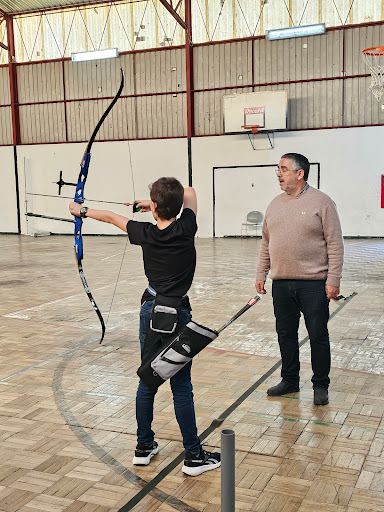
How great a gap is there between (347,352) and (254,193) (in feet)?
46.8

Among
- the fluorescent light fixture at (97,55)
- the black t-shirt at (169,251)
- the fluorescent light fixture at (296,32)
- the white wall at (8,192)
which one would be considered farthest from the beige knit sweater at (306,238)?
the white wall at (8,192)

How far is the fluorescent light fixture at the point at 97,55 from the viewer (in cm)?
1988

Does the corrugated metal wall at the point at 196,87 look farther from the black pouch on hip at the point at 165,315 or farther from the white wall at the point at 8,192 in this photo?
the black pouch on hip at the point at 165,315

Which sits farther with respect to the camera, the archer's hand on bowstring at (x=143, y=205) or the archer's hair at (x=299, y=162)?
the archer's hair at (x=299, y=162)

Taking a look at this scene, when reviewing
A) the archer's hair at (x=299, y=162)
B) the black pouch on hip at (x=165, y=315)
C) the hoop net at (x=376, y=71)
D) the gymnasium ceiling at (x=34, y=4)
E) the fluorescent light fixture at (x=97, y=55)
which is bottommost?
the black pouch on hip at (x=165, y=315)

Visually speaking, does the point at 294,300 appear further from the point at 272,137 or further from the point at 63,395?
the point at 272,137

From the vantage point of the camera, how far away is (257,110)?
18.2 meters

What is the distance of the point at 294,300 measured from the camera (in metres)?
4.07

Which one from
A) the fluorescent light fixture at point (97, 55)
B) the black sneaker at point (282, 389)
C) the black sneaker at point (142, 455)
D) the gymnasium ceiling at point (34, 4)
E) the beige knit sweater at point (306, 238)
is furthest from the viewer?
the gymnasium ceiling at point (34, 4)

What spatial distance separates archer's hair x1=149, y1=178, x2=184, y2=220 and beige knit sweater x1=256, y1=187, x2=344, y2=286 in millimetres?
1228

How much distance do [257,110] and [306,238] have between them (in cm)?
1503

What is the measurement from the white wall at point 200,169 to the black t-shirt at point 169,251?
1506 centimetres

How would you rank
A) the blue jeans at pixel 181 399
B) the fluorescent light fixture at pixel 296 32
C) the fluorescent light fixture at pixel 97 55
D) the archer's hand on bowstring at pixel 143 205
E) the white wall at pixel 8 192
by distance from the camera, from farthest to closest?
the white wall at pixel 8 192 → the fluorescent light fixture at pixel 97 55 → the fluorescent light fixture at pixel 296 32 → the archer's hand on bowstring at pixel 143 205 → the blue jeans at pixel 181 399

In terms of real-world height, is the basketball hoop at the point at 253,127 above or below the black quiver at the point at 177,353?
above
